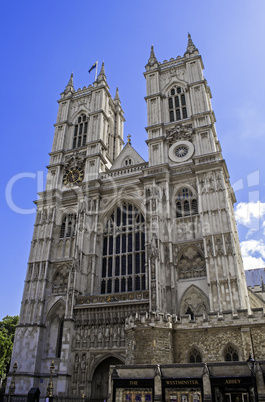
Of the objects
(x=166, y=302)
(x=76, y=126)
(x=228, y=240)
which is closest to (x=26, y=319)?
(x=166, y=302)

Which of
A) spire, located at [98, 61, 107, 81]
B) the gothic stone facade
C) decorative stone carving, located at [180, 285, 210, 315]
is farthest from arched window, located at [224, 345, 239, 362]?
spire, located at [98, 61, 107, 81]

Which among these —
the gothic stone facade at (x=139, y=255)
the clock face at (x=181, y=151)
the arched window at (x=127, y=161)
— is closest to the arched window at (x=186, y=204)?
the gothic stone facade at (x=139, y=255)

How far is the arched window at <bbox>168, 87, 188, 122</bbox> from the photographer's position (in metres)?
34.4

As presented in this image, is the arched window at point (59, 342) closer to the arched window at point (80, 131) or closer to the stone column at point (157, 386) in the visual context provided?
the stone column at point (157, 386)

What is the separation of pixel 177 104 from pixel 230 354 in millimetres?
24974

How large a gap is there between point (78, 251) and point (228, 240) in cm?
1210

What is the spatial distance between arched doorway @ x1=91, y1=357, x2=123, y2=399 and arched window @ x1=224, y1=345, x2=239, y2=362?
28.3 ft

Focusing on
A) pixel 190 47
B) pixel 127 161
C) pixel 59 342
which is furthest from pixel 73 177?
pixel 190 47

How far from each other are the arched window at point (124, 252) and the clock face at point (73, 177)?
568 cm

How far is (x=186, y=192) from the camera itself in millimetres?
29656

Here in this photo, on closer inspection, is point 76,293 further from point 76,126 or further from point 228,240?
point 76,126

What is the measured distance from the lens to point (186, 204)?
2919 centimetres

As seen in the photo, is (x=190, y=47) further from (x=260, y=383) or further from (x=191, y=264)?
(x=260, y=383)

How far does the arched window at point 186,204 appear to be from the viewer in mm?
28681
